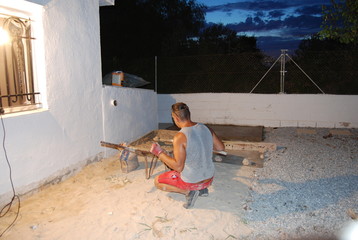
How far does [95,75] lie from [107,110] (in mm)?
825

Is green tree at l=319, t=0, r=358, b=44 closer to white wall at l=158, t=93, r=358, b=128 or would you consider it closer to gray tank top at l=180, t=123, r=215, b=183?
white wall at l=158, t=93, r=358, b=128

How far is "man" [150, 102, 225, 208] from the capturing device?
323 cm

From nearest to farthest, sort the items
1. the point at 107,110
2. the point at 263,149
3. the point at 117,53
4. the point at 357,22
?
1. the point at 107,110
2. the point at 263,149
3. the point at 357,22
4. the point at 117,53

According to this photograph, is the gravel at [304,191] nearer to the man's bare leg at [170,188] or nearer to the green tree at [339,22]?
the man's bare leg at [170,188]

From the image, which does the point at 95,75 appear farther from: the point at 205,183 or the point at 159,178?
the point at 205,183

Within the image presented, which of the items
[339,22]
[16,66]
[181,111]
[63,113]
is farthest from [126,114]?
[339,22]

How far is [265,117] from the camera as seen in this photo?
940 centimetres

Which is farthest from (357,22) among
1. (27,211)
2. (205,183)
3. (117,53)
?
(117,53)

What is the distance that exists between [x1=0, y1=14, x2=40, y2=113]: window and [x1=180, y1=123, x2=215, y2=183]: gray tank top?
256 cm

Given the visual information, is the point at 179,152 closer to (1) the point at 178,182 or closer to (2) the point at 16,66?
(1) the point at 178,182

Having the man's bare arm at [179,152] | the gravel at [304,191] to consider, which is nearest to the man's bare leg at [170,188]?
the man's bare arm at [179,152]

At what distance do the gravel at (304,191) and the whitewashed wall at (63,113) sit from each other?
3.12 m

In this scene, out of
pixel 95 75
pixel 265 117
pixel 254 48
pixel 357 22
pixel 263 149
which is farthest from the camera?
pixel 254 48

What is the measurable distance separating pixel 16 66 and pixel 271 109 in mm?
7927
